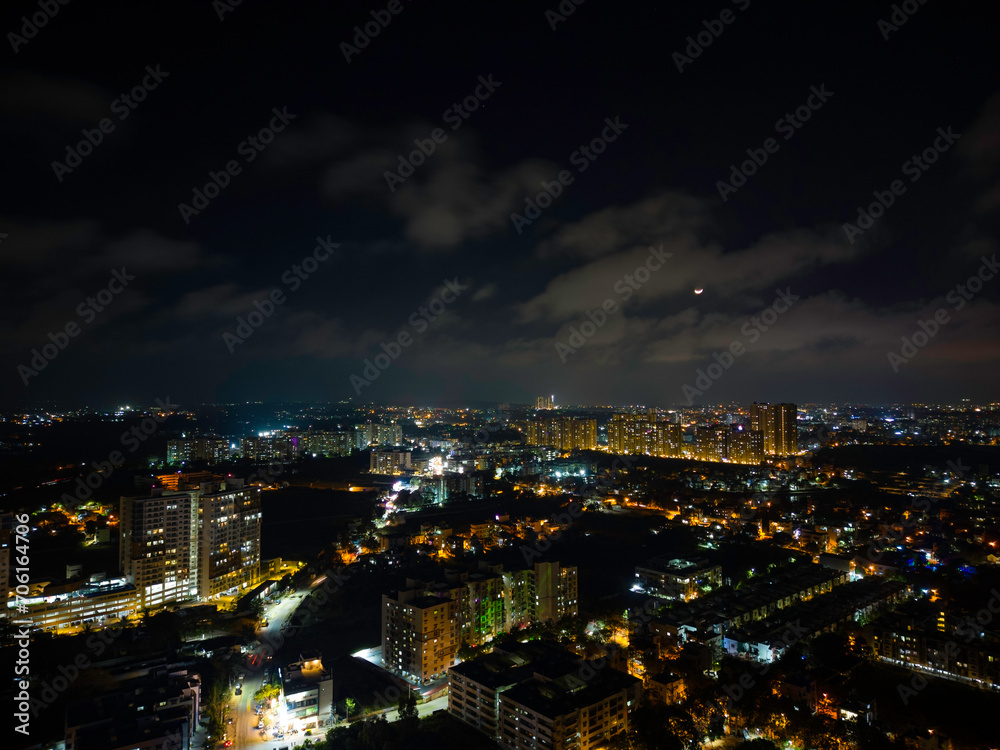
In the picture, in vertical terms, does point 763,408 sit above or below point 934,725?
above

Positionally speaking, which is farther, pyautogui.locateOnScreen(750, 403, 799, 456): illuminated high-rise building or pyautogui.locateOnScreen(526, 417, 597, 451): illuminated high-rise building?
pyautogui.locateOnScreen(526, 417, 597, 451): illuminated high-rise building

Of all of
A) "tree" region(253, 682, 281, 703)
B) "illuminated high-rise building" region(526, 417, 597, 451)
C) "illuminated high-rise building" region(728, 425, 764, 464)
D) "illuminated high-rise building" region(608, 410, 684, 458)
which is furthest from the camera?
"illuminated high-rise building" region(526, 417, 597, 451)

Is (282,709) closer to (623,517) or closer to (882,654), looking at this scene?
(882,654)

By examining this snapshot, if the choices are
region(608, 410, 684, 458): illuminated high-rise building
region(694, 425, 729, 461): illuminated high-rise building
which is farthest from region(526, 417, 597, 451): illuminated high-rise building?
region(694, 425, 729, 461): illuminated high-rise building

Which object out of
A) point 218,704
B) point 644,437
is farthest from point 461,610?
point 644,437

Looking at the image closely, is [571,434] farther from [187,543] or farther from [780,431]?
[187,543]

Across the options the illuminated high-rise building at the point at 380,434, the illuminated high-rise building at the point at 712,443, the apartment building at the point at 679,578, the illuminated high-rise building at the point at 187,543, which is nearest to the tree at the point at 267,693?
the illuminated high-rise building at the point at 187,543

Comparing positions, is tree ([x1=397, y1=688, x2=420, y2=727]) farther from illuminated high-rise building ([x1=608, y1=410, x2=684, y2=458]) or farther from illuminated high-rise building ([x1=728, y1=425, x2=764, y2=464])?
illuminated high-rise building ([x1=608, y1=410, x2=684, y2=458])

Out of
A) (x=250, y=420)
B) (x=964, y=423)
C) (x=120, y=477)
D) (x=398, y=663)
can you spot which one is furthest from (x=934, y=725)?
(x=250, y=420)

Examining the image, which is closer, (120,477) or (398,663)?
(398,663)
